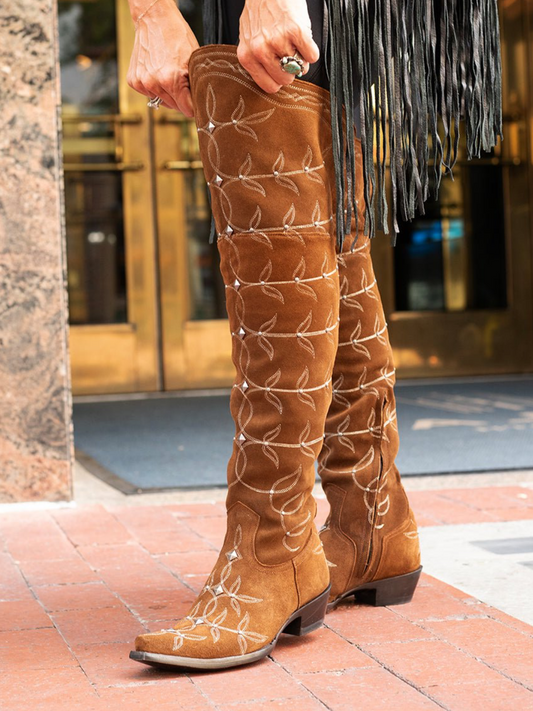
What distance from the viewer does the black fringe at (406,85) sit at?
1596mm

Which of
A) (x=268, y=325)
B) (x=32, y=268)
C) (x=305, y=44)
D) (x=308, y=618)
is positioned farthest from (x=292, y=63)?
(x=32, y=268)

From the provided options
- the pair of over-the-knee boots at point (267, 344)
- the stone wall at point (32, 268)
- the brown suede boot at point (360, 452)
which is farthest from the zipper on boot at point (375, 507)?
the stone wall at point (32, 268)

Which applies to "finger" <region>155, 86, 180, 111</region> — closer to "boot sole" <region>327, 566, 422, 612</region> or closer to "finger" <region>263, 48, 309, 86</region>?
"finger" <region>263, 48, 309, 86</region>

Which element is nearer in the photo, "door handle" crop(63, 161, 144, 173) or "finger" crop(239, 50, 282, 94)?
"finger" crop(239, 50, 282, 94)

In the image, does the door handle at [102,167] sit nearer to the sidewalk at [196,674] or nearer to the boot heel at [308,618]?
the sidewalk at [196,674]

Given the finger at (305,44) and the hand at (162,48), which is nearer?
the finger at (305,44)

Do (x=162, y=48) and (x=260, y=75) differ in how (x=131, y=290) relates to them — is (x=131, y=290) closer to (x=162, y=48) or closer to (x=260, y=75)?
(x=162, y=48)

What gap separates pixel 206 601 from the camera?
1.59m

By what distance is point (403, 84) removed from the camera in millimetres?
1646

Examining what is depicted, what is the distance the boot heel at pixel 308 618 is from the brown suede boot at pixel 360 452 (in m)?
0.15

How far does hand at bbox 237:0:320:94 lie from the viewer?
→ 144 cm

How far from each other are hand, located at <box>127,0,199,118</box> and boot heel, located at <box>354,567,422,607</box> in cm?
91

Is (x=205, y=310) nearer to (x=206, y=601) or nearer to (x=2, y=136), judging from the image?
(x=2, y=136)

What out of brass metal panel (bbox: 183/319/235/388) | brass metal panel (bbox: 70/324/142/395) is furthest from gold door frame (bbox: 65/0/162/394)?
brass metal panel (bbox: 183/319/235/388)
